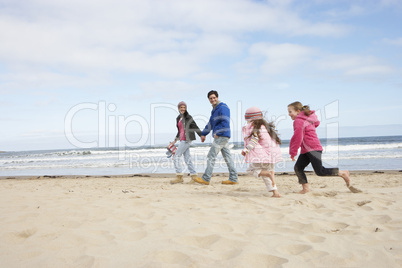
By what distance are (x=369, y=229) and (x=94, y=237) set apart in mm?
2444

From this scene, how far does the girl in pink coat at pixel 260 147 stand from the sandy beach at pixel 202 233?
1.73ft

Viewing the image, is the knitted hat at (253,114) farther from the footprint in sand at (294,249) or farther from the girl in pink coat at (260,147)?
the footprint in sand at (294,249)

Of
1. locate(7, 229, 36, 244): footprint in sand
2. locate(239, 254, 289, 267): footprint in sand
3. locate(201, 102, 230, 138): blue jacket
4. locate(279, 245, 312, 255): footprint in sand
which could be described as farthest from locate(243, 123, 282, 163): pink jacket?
locate(7, 229, 36, 244): footprint in sand

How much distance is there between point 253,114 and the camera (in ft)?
15.9

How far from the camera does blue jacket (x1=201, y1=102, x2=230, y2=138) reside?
6398 millimetres

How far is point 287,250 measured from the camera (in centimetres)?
231

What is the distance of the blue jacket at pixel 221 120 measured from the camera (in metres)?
6.40

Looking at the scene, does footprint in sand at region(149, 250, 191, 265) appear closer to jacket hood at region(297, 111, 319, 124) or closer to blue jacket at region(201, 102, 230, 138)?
jacket hood at region(297, 111, 319, 124)

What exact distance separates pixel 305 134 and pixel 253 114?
0.92 metres

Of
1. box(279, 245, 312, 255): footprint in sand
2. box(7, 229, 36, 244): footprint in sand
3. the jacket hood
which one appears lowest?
box(7, 229, 36, 244): footprint in sand

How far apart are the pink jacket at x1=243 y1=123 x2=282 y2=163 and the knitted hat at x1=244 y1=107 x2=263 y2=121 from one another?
0.11 m

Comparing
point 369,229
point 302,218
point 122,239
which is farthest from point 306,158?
point 122,239

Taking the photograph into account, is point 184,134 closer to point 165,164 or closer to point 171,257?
point 171,257

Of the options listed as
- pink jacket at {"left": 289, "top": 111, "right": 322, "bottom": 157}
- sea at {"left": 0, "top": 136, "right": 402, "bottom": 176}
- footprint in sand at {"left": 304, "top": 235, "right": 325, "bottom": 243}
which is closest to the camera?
footprint in sand at {"left": 304, "top": 235, "right": 325, "bottom": 243}
